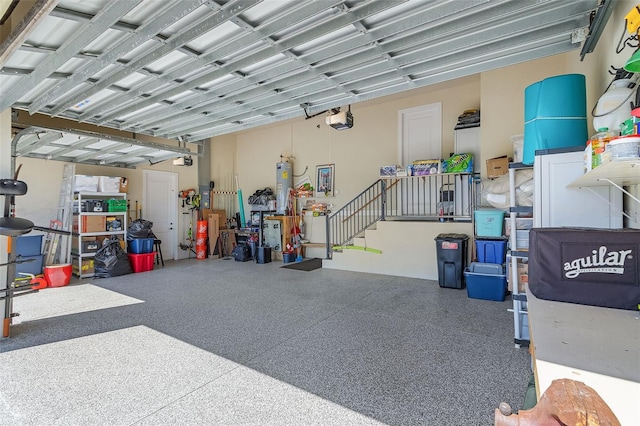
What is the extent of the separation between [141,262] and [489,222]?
7.19 m

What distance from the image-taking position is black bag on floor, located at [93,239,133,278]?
21.6 feet

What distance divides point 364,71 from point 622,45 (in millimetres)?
1912

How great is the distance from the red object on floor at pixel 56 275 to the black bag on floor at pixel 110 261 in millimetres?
661

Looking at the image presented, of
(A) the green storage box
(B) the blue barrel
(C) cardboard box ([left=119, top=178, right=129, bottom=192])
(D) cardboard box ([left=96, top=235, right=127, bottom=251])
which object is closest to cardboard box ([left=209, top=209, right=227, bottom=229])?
Answer: (C) cardboard box ([left=119, top=178, right=129, bottom=192])

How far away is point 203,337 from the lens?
3.34m

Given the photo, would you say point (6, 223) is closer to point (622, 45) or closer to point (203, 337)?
point (203, 337)

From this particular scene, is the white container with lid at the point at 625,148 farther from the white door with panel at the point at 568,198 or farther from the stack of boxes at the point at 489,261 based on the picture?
the stack of boxes at the point at 489,261

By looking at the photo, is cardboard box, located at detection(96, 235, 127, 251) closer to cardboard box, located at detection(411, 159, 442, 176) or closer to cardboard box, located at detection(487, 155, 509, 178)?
cardboard box, located at detection(411, 159, 442, 176)

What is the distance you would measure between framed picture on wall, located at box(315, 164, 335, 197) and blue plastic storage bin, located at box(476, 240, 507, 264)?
14.0 ft

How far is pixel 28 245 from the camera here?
5785 mm

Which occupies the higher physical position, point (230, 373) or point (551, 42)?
point (551, 42)

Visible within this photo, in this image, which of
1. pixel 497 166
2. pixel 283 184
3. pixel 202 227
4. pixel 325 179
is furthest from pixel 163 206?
pixel 497 166

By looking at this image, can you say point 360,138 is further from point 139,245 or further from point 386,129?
point 139,245

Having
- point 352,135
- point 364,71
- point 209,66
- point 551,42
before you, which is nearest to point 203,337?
point 209,66
